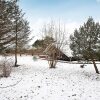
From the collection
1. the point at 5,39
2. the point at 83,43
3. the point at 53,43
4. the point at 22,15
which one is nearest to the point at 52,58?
the point at 53,43

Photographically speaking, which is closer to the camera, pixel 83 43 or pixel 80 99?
pixel 80 99

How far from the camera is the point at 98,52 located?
105 feet

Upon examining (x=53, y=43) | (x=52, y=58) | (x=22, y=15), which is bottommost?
(x=52, y=58)

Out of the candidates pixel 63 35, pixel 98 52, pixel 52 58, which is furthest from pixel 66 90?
pixel 63 35

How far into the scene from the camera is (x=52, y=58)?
117 feet

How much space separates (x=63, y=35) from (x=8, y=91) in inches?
908

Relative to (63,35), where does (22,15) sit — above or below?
above

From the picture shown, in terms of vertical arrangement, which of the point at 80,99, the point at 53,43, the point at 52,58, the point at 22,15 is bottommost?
the point at 80,99

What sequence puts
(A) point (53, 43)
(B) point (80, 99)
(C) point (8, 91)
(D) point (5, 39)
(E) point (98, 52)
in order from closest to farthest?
(B) point (80, 99)
(C) point (8, 91)
(D) point (5, 39)
(E) point (98, 52)
(A) point (53, 43)

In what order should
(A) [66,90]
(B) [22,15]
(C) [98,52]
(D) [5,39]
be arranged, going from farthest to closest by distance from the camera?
1. (B) [22,15]
2. (C) [98,52]
3. (D) [5,39]
4. (A) [66,90]

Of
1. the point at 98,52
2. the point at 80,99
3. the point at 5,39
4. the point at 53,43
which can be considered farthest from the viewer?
the point at 53,43

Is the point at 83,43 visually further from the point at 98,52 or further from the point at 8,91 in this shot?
the point at 8,91

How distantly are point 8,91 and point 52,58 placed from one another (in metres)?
20.2

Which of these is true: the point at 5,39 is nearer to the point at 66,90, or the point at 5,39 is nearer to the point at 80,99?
the point at 66,90
